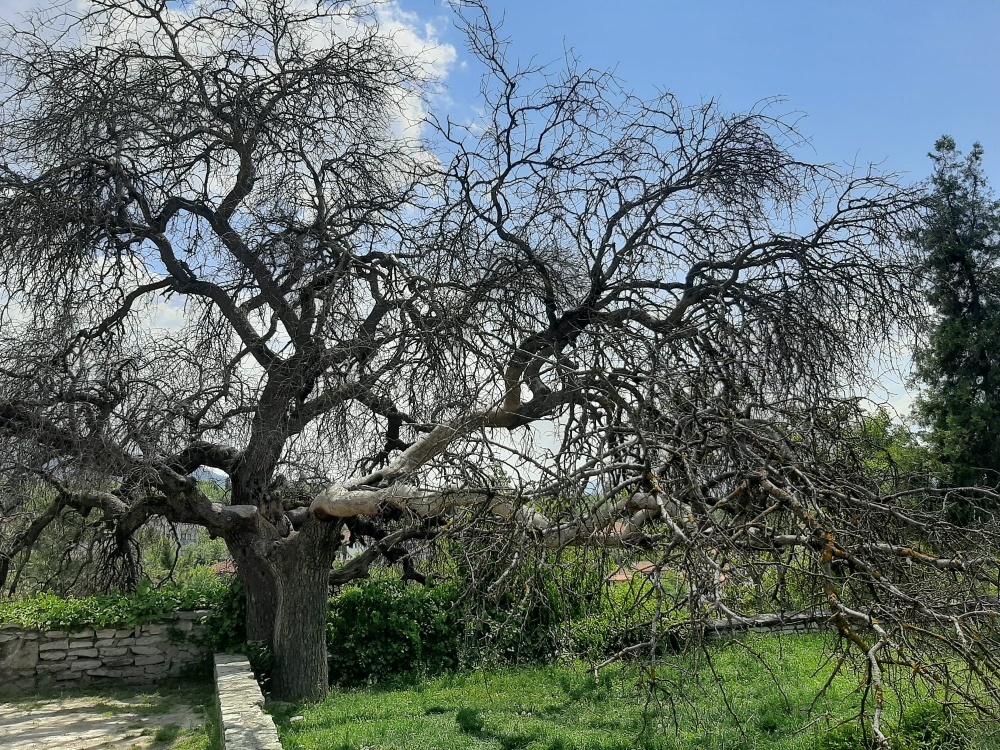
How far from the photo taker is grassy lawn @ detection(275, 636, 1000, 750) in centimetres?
592

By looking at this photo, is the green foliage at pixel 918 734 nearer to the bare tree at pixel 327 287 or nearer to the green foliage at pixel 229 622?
A: the bare tree at pixel 327 287

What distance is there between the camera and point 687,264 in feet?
27.9

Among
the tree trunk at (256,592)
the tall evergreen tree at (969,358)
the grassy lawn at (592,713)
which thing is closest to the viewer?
the grassy lawn at (592,713)

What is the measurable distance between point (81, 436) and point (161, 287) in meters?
2.50

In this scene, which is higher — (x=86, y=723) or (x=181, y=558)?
(x=181, y=558)

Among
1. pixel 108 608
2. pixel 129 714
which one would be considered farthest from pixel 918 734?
pixel 108 608

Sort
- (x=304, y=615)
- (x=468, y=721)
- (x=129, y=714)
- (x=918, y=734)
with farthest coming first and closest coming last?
(x=304, y=615)
(x=129, y=714)
(x=468, y=721)
(x=918, y=734)

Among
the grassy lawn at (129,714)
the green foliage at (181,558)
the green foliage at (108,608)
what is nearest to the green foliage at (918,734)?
the grassy lawn at (129,714)

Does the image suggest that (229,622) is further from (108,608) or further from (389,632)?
(389,632)

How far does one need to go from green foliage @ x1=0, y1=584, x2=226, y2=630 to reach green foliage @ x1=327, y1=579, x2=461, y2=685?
169 cm

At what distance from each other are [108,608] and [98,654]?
0.58 meters

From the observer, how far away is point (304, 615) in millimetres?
8945

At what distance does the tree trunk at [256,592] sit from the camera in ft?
32.3

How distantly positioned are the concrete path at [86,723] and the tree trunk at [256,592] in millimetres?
1225
